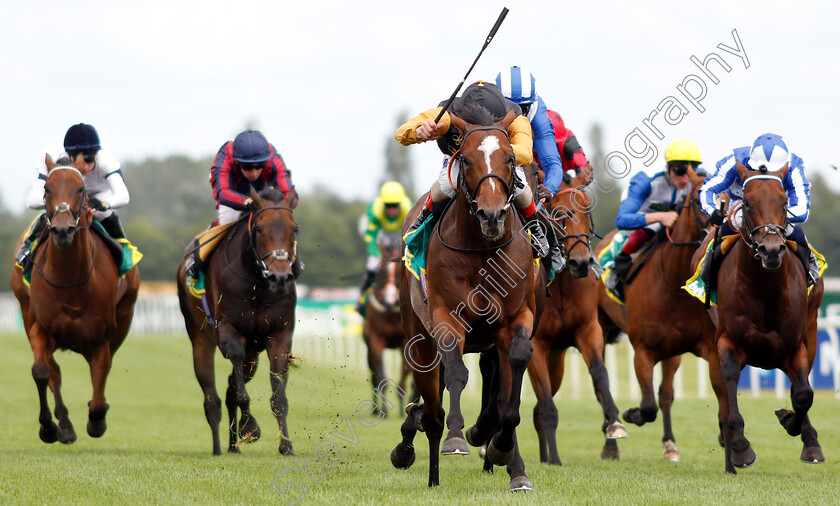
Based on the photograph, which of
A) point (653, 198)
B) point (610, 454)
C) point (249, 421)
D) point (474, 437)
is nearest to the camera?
point (474, 437)

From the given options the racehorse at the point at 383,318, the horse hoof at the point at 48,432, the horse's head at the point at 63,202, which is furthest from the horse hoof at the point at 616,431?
the racehorse at the point at 383,318

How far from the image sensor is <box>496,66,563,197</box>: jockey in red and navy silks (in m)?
7.51

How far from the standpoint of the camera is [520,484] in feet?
20.5

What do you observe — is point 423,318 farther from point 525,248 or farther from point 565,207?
point 565,207

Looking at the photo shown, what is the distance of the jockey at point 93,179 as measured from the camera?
926 cm

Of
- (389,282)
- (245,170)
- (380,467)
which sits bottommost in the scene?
(380,467)

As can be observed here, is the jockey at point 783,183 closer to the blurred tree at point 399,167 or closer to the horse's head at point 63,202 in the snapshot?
the horse's head at point 63,202

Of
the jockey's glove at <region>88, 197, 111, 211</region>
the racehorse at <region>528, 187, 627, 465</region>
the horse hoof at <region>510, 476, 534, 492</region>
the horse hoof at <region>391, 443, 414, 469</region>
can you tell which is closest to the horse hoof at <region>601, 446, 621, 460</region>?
the racehorse at <region>528, 187, 627, 465</region>

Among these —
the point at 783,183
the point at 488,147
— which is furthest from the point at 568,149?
the point at 488,147

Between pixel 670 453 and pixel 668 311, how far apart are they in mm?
1320

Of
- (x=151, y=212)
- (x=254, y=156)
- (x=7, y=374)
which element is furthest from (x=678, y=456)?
(x=151, y=212)

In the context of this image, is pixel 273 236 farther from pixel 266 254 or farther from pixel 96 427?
pixel 96 427

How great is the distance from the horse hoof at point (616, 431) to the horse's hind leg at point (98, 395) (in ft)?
13.7

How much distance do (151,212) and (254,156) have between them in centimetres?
9547
